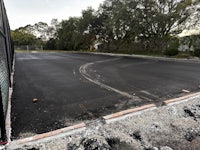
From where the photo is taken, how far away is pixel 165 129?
2.27 m

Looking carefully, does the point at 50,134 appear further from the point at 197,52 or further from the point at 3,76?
the point at 197,52

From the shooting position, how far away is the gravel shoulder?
1.91 meters

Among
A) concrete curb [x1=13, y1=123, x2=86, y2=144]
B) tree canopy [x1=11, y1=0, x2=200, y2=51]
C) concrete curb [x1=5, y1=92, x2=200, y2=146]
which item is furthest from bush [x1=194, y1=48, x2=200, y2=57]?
concrete curb [x1=13, y1=123, x2=86, y2=144]

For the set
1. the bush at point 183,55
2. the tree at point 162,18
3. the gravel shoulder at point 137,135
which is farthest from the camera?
the tree at point 162,18

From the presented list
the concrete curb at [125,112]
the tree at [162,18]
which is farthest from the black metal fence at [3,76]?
the tree at [162,18]

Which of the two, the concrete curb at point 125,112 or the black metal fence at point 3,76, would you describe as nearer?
the black metal fence at point 3,76

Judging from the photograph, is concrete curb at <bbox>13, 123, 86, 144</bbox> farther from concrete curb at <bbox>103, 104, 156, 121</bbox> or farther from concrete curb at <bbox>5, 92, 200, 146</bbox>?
concrete curb at <bbox>103, 104, 156, 121</bbox>

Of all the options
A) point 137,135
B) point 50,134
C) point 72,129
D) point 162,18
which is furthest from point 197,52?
point 50,134

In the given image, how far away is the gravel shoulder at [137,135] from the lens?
1.91 metres

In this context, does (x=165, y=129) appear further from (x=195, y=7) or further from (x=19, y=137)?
(x=195, y=7)

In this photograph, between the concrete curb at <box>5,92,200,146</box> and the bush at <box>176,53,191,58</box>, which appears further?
the bush at <box>176,53,191,58</box>

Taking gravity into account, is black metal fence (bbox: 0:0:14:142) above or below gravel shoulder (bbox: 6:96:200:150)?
above

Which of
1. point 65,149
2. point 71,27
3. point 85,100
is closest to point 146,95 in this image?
point 85,100

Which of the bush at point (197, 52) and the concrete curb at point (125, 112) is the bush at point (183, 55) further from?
the concrete curb at point (125, 112)
